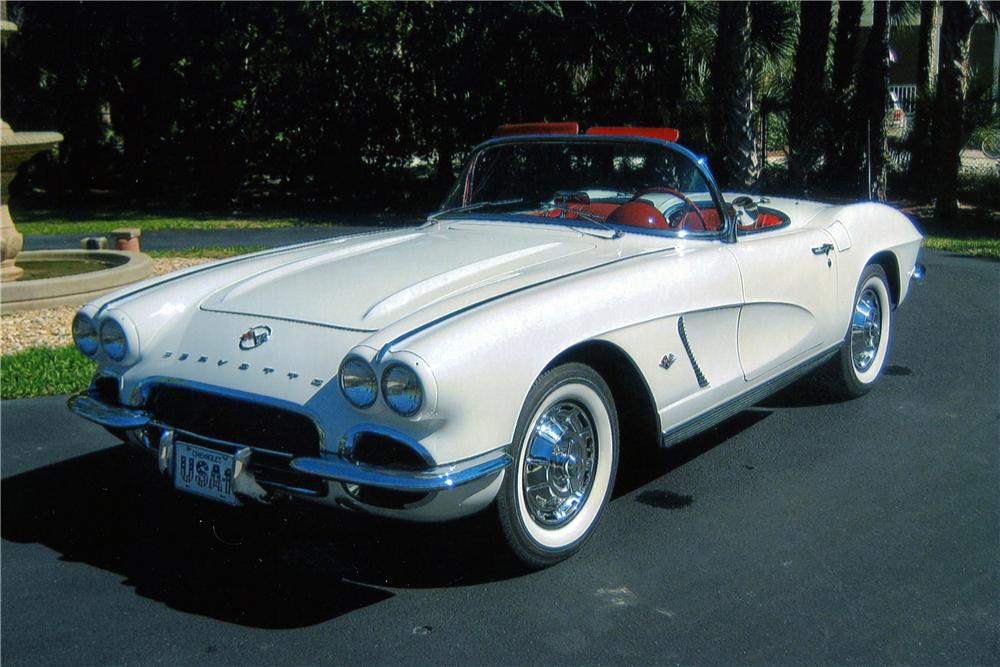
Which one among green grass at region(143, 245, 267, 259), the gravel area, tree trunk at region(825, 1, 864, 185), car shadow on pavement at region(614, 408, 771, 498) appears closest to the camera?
car shadow on pavement at region(614, 408, 771, 498)

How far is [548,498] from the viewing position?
3701mm

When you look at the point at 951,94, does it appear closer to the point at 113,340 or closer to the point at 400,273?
the point at 400,273

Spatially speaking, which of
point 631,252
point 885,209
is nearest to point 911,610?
point 631,252

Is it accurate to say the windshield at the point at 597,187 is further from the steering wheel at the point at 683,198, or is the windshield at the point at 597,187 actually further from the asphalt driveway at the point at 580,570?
the asphalt driveway at the point at 580,570

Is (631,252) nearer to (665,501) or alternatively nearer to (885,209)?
(665,501)

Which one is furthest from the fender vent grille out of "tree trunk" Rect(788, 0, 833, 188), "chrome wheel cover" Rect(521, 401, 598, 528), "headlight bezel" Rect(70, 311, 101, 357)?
"tree trunk" Rect(788, 0, 833, 188)

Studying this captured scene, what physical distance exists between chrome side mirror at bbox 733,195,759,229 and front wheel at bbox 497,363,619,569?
144 centimetres

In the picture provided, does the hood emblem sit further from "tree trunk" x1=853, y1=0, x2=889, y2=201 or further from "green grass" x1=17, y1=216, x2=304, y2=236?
"tree trunk" x1=853, y1=0, x2=889, y2=201

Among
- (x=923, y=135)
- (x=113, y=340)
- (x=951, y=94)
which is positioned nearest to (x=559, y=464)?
(x=113, y=340)

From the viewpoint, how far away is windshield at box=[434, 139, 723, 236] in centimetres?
461

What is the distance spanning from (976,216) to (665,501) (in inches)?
509

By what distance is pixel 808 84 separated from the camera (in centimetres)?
1590

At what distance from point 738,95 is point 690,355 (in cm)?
1078

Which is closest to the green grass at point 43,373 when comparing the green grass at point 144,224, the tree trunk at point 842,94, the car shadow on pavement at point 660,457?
the car shadow on pavement at point 660,457
